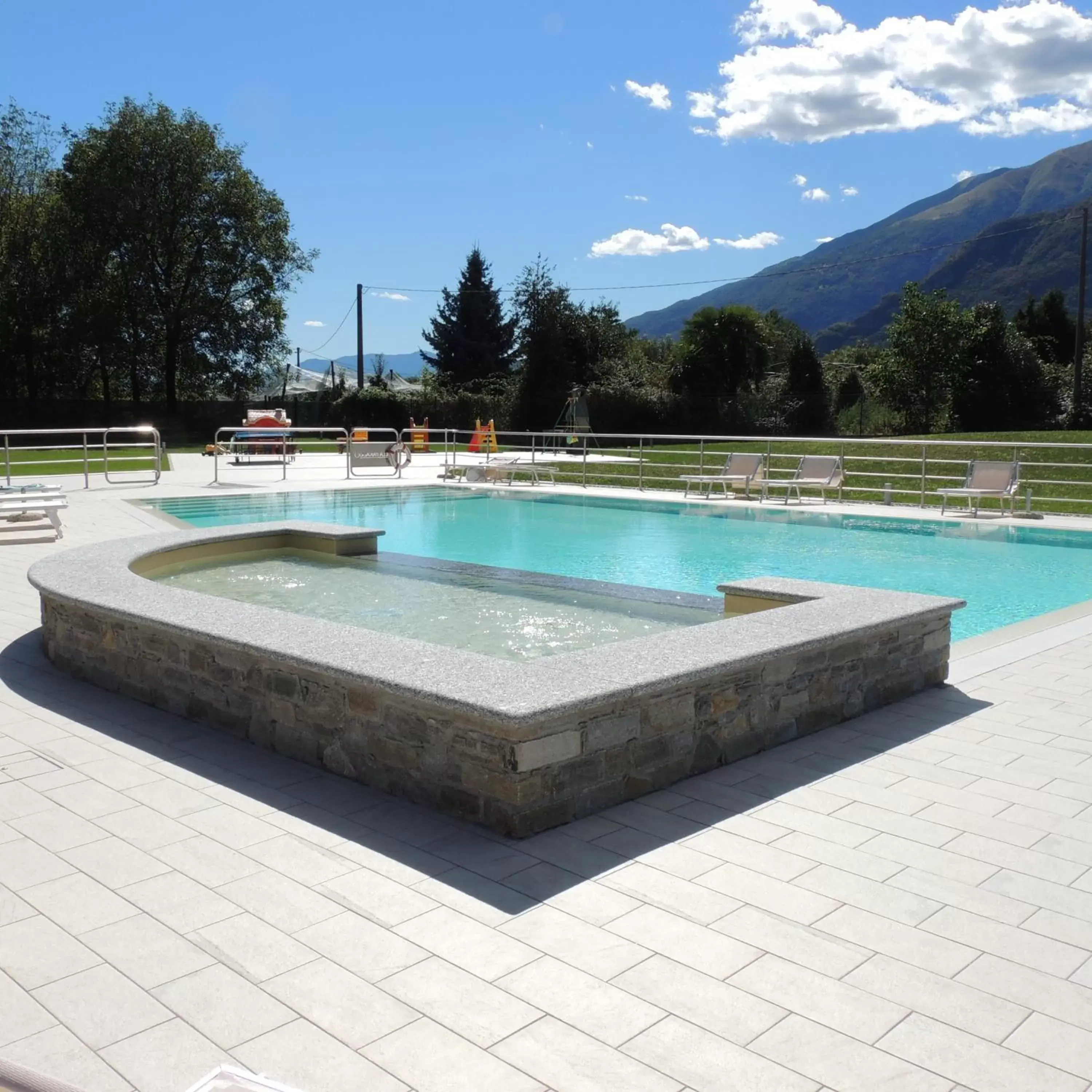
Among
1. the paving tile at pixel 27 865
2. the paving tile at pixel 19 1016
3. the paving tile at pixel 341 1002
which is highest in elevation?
the paving tile at pixel 19 1016

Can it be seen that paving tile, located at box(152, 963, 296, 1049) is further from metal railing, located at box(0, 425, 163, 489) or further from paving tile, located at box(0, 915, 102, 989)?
metal railing, located at box(0, 425, 163, 489)

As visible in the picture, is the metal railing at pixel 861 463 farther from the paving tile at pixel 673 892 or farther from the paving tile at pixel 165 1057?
the paving tile at pixel 165 1057

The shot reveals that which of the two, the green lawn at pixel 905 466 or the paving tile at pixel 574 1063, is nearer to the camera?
the paving tile at pixel 574 1063

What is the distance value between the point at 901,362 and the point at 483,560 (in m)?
23.0

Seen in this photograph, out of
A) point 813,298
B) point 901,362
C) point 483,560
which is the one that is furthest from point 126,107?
point 813,298

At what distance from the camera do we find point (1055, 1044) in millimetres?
2025

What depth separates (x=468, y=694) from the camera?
3047 mm

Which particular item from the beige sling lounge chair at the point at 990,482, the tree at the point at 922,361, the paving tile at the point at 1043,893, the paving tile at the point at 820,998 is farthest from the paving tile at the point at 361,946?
the tree at the point at 922,361

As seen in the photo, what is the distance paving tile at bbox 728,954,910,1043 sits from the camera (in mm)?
2088

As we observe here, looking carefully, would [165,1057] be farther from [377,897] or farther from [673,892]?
[673,892]

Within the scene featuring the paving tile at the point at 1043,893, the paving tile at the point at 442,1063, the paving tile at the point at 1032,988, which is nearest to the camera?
the paving tile at the point at 442,1063

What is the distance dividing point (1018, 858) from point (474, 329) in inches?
1757

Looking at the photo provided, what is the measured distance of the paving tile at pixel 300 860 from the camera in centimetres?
278

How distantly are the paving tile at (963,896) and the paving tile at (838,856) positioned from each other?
1.8 inches
